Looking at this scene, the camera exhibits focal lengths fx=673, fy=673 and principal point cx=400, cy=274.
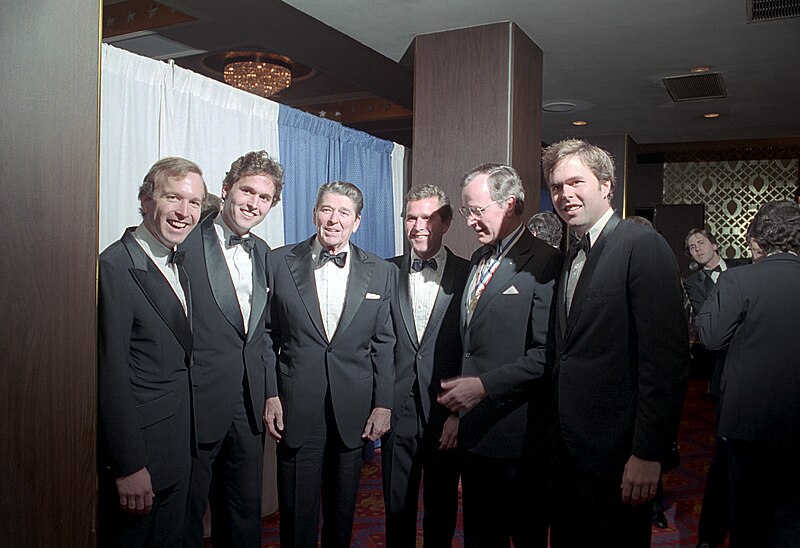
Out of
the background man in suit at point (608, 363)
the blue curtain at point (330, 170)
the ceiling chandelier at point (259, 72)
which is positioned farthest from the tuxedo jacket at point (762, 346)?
the ceiling chandelier at point (259, 72)

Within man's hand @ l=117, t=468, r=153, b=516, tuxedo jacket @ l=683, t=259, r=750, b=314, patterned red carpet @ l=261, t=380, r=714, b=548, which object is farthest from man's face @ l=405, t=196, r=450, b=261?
tuxedo jacket @ l=683, t=259, r=750, b=314

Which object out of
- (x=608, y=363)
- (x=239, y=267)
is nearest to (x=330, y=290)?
(x=239, y=267)

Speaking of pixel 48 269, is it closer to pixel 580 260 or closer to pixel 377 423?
pixel 377 423

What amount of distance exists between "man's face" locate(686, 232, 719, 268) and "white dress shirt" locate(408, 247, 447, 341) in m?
2.49

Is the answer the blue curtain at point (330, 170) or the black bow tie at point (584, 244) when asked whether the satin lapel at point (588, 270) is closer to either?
the black bow tie at point (584, 244)

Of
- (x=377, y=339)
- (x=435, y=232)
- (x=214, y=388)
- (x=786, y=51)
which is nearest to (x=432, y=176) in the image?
(x=435, y=232)

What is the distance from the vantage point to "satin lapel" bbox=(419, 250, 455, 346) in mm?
2631

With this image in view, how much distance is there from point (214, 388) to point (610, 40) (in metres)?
3.04

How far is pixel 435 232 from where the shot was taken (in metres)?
2.72

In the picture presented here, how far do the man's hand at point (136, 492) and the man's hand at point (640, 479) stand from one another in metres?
1.42

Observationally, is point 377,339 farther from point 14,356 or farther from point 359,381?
point 14,356

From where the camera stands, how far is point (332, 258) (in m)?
2.56

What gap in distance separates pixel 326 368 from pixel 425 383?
398 millimetres

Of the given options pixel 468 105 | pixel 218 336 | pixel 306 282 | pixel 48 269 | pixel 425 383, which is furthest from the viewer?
pixel 468 105
